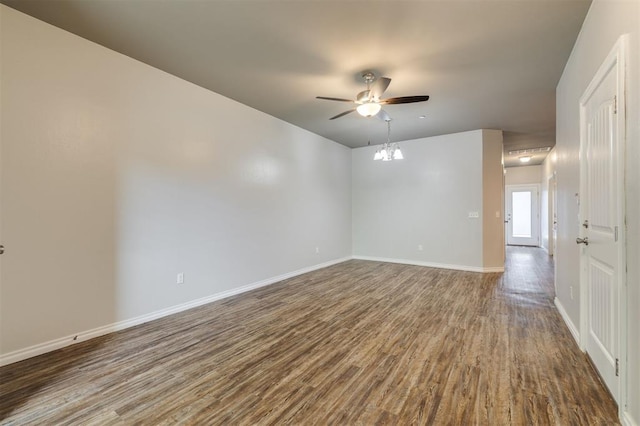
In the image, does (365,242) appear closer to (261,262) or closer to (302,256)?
(302,256)

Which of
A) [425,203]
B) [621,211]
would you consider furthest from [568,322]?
[425,203]

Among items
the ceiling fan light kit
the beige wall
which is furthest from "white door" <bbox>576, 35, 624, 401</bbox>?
the beige wall

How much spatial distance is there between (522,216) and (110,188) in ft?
38.6

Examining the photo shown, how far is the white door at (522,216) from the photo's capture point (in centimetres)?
967

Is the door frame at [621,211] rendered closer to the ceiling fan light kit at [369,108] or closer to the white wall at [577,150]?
the white wall at [577,150]

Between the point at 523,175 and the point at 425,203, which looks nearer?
the point at 425,203

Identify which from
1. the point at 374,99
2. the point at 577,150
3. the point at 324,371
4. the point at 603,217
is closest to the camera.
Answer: the point at 603,217

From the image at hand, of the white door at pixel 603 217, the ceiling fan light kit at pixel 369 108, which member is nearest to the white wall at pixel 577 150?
the white door at pixel 603 217

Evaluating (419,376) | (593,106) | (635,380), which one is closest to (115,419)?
(419,376)

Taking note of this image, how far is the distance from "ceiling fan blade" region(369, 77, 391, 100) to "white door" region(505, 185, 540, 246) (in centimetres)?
920

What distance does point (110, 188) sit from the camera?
113 inches

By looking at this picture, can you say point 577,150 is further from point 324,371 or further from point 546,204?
point 546,204

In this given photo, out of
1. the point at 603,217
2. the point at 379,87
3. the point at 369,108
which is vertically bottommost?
the point at 603,217

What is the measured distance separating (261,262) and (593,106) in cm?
431
